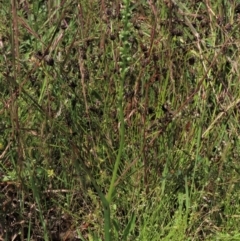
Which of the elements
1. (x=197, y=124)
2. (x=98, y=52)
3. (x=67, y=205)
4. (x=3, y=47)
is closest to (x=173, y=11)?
(x=98, y=52)

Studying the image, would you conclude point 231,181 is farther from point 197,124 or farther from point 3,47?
point 3,47

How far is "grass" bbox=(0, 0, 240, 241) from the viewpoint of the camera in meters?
1.86

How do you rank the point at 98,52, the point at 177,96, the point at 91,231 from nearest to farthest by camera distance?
1. the point at 91,231
2. the point at 177,96
3. the point at 98,52

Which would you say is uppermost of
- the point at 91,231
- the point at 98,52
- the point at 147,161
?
the point at 98,52

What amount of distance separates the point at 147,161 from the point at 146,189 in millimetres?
89

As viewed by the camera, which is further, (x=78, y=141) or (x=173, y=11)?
(x=173, y=11)

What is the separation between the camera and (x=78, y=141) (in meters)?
2.03

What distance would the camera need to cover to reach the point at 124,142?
2000mm

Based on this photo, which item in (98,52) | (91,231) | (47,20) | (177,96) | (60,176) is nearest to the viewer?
(91,231)

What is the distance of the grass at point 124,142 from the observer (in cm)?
186

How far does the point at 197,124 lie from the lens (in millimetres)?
2072

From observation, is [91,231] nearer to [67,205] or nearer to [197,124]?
[67,205]

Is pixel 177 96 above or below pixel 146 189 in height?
above

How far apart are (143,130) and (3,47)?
1.99ft
